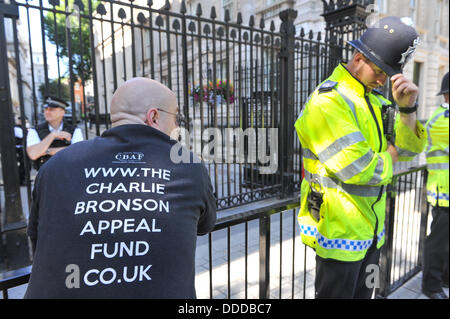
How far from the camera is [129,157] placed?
1239 mm

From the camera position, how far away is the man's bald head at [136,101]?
139cm

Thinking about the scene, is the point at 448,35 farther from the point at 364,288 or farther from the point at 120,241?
the point at 120,241

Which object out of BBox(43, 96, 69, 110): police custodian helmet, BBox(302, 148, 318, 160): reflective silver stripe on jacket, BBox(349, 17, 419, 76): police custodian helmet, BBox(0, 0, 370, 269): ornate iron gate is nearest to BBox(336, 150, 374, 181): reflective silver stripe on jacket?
BBox(302, 148, 318, 160): reflective silver stripe on jacket

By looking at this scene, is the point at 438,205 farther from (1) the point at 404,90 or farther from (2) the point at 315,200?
(2) the point at 315,200

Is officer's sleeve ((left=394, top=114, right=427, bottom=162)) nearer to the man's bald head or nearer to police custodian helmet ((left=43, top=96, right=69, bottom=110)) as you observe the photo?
the man's bald head

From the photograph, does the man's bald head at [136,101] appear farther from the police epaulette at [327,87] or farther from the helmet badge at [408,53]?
the helmet badge at [408,53]

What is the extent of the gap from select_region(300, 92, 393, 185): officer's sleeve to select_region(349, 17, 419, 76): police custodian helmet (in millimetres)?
355

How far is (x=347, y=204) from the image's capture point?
1.81 m

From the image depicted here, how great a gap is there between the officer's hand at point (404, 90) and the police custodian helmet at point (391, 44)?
5cm

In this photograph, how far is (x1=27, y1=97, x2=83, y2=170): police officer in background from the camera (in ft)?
12.0

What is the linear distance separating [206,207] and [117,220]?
1.34 ft

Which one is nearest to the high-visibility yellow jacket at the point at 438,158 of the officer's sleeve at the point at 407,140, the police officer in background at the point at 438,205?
the police officer in background at the point at 438,205

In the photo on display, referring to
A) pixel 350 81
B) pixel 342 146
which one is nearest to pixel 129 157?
pixel 342 146
